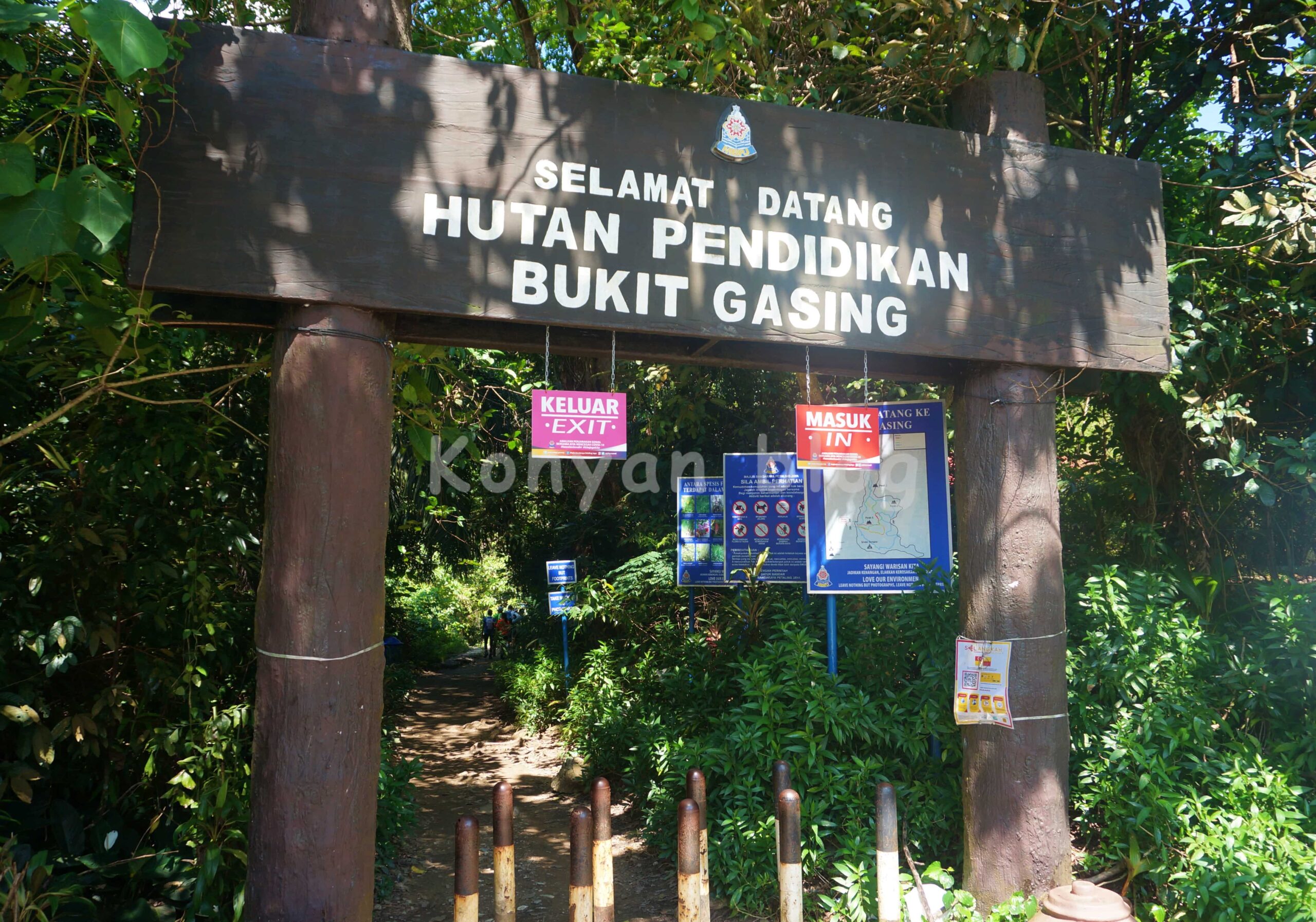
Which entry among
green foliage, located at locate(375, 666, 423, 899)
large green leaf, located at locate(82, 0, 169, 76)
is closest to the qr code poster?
green foliage, located at locate(375, 666, 423, 899)

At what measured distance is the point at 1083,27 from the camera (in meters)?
4.92

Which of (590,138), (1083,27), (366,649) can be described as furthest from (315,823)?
(1083,27)

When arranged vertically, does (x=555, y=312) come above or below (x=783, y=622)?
above

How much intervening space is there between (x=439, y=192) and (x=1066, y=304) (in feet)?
10.1

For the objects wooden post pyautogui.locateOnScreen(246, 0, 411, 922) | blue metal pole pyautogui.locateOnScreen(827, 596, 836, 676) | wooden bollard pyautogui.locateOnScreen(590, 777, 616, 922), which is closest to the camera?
wooden post pyautogui.locateOnScreen(246, 0, 411, 922)

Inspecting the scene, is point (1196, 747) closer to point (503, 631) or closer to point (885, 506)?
point (885, 506)

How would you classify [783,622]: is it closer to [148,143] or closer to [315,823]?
[315,823]

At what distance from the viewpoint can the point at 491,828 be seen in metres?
7.08

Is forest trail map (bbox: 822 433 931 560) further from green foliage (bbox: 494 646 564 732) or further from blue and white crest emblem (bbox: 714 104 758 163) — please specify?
green foliage (bbox: 494 646 564 732)

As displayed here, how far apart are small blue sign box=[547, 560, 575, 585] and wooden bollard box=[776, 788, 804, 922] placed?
22.8 feet

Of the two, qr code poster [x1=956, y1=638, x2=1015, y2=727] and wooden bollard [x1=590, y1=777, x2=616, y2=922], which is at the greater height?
qr code poster [x1=956, y1=638, x2=1015, y2=727]

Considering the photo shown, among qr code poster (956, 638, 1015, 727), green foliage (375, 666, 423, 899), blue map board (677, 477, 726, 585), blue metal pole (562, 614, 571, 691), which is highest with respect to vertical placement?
blue map board (677, 477, 726, 585)

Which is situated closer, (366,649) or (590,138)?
(366,649)

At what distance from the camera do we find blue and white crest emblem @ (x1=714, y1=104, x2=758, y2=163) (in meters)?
4.04
